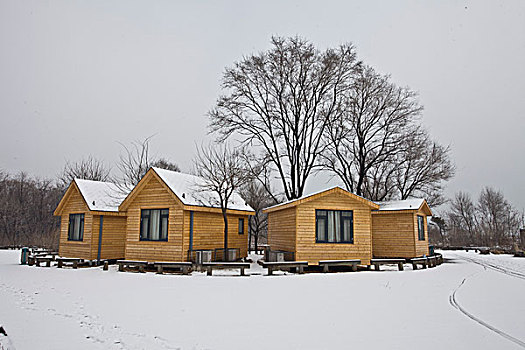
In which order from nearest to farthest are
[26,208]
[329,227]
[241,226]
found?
[329,227] < [241,226] < [26,208]

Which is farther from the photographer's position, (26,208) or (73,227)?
(26,208)

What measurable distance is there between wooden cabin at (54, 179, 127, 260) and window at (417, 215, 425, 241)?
15.8 m

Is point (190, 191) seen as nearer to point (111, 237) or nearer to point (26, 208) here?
point (111, 237)

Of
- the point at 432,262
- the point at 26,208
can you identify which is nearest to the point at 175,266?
the point at 432,262

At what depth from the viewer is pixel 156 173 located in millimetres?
17109

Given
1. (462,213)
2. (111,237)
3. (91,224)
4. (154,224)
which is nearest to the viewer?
(154,224)

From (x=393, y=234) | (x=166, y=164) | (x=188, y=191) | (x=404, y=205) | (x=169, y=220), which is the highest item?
(x=166, y=164)

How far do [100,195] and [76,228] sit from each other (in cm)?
218

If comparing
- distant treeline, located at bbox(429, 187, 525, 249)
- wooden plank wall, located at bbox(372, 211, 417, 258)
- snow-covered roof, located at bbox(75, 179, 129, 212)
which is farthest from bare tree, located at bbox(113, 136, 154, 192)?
distant treeline, located at bbox(429, 187, 525, 249)

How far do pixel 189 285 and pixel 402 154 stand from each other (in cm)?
2004

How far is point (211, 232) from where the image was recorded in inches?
706

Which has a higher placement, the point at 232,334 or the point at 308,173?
the point at 308,173

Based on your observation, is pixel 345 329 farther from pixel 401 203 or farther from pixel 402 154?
pixel 402 154

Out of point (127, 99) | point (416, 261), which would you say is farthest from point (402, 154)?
point (127, 99)
